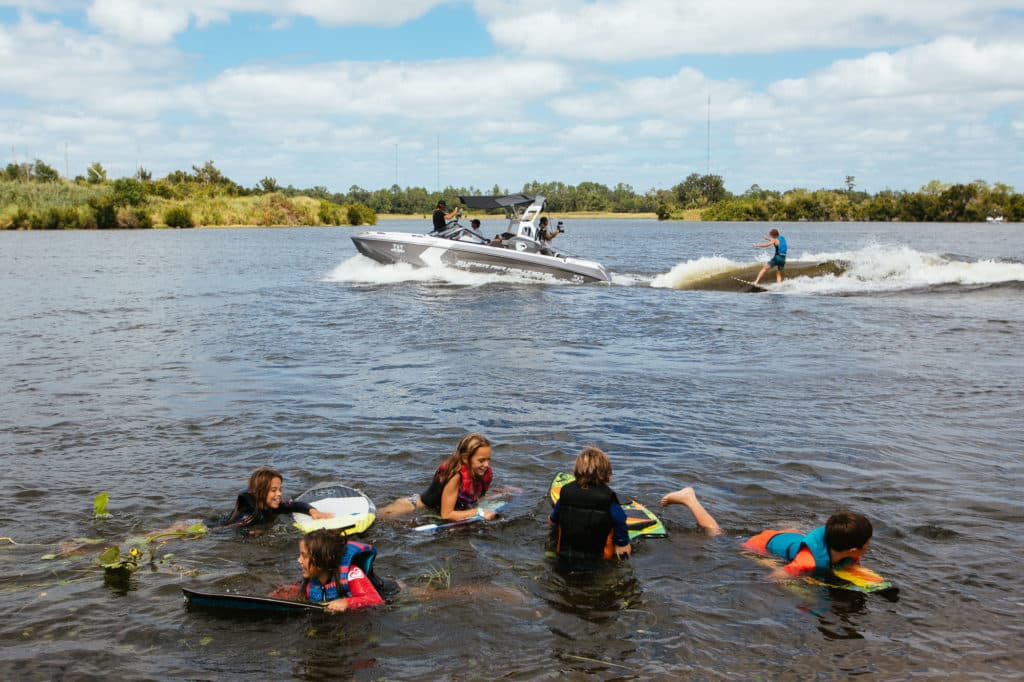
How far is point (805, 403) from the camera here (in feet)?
37.8

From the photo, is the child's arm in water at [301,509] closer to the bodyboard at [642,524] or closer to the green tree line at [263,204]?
the bodyboard at [642,524]

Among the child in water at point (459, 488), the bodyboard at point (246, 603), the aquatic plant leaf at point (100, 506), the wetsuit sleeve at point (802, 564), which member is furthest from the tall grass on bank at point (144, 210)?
the wetsuit sleeve at point (802, 564)

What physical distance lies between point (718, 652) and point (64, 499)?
19.5ft

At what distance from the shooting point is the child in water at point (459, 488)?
7133mm

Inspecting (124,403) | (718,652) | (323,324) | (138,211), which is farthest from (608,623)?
(138,211)

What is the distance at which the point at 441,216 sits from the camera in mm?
26672

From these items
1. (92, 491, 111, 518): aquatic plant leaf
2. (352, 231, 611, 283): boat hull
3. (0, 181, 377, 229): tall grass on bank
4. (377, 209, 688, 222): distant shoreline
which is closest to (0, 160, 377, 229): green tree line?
(0, 181, 377, 229): tall grass on bank

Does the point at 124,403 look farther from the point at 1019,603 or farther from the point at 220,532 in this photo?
the point at 1019,603

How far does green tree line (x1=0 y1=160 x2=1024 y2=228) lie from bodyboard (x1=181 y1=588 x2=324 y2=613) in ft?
166

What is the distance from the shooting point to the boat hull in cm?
2650

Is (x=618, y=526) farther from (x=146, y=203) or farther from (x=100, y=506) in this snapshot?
(x=146, y=203)

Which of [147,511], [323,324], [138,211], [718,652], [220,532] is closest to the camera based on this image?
[718,652]

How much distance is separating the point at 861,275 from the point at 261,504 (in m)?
26.1

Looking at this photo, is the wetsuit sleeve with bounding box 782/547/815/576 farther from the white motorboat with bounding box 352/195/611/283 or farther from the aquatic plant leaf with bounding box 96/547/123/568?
the white motorboat with bounding box 352/195/611/283
